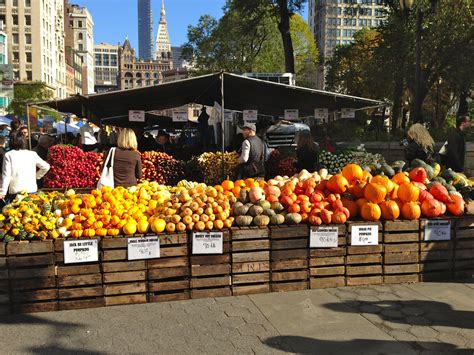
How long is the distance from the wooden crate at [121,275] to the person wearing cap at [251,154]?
3.56m

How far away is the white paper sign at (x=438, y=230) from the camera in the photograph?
17.1ft

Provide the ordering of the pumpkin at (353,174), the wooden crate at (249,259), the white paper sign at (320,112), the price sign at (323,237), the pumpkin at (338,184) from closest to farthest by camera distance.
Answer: the wooden crate at (249,259)
the price sign at (323,237)
the pumpkin at (338,184)
the pumpkin at (353,174)
the white paper sign at (320,112)

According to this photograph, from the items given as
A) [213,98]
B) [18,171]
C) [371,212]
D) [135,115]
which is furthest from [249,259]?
[213,98]

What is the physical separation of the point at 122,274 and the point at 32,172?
2915 mm

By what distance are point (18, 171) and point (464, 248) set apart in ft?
19.8

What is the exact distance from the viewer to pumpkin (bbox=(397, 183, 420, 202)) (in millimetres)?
5227

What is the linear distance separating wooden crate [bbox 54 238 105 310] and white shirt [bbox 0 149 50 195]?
2424 mm

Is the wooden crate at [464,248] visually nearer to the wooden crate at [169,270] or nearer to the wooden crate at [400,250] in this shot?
the wooden crate at [400,250]

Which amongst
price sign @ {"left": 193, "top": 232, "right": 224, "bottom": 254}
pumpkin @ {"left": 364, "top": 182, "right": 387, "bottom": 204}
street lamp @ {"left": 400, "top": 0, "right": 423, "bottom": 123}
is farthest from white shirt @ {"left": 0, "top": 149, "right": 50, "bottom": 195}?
street lamp @ {"left": 400, "top": 0, "right": 423, "bottom": 123}

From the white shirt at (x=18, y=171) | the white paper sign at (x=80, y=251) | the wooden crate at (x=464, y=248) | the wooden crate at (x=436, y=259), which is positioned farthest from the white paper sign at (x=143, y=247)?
the wooden crate at (x=464, y=248)

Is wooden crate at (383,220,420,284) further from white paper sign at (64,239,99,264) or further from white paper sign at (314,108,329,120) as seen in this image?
white paper sign at (314,108,329,120)

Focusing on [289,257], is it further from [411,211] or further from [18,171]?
[18,171]

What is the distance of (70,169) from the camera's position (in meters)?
8.60

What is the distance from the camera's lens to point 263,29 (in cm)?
3747
